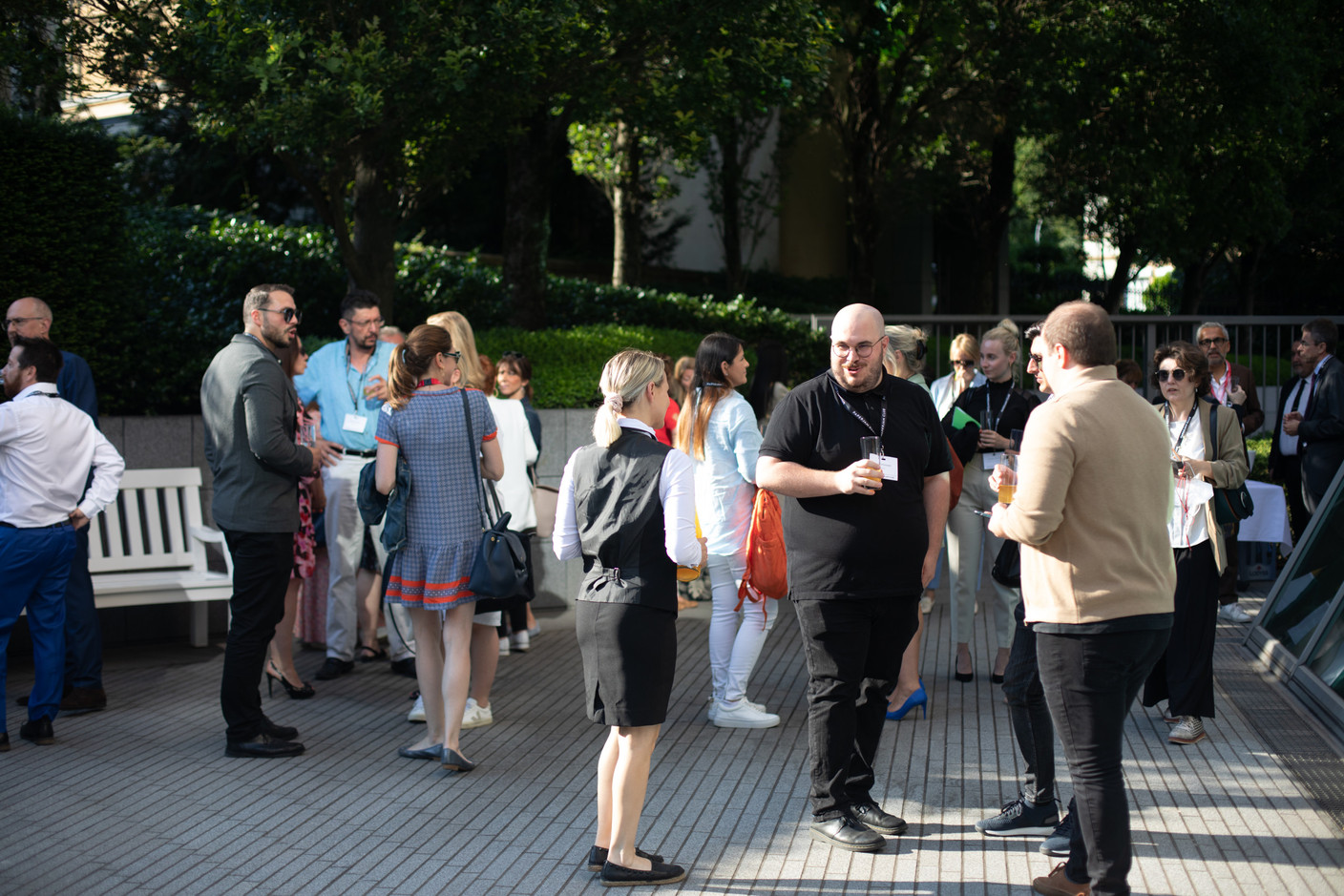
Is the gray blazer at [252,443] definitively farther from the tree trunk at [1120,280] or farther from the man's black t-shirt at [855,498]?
the tree trunk at [1120,280]

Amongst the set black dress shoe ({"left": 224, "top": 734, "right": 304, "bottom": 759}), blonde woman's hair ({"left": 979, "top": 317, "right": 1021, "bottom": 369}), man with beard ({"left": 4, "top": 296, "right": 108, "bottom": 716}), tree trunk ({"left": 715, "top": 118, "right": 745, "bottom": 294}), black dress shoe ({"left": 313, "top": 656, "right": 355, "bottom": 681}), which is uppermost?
tree trunk ({"left": 715, "top": 118, "right": 745, "bottom": 294})

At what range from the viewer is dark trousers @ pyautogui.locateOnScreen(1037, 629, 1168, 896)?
3857 mm

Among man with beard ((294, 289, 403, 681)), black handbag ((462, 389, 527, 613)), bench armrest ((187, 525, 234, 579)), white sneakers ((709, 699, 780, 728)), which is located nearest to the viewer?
black handbag ((462, 389, 527, 613))

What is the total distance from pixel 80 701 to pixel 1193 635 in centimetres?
601

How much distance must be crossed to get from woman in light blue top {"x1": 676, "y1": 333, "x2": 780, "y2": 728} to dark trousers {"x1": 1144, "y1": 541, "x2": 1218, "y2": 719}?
2.05 m

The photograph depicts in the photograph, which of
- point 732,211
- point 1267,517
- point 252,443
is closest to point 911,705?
point 252,443

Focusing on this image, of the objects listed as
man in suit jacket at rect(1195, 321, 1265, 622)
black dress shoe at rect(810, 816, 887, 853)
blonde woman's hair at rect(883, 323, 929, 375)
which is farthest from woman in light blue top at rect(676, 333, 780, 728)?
man in suit jacket at rect(1195, 321, 1265, 622)

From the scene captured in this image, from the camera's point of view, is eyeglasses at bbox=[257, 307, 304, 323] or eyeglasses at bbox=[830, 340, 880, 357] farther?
eyeglasses at bbox=[257, 307, 304, 323]

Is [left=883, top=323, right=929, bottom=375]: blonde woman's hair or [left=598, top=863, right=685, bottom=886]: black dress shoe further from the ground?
[left=883, top=323, right=929, bottom=375]: blonde woman's hair

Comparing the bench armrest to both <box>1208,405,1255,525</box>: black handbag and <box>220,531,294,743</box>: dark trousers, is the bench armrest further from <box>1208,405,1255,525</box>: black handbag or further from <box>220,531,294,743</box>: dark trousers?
<box>1208,405,1255,525</box>: black handbag

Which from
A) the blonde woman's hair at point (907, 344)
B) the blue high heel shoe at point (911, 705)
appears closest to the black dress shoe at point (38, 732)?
the blue high heel shoe at point (911, 705)

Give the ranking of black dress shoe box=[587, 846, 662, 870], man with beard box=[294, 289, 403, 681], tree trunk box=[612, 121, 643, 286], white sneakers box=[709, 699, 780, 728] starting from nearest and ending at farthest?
black dress shoe box=[587, 846, 662, 870] < white sneakers box=[709, 699, 780, 728] < man with beard box=[294, 289, 403, 681] < tree trunk box=[612, 121, 643, 286]

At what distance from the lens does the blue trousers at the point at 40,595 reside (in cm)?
604

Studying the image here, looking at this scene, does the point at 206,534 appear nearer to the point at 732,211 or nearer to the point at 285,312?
the point at 285,312
